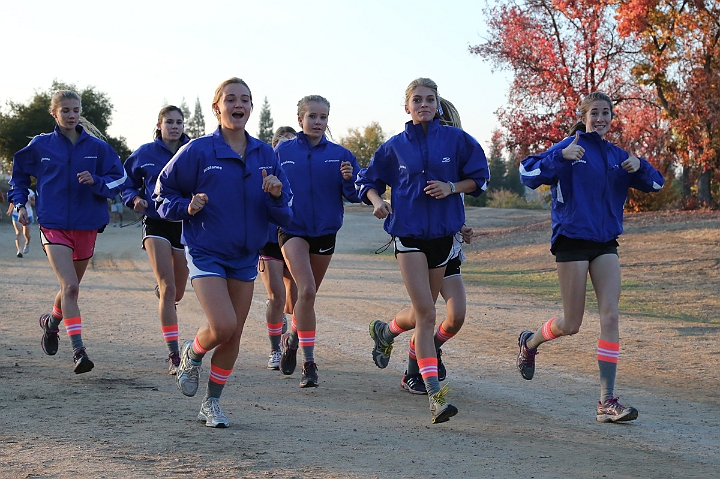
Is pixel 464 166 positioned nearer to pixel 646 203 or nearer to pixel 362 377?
pixel 362 377

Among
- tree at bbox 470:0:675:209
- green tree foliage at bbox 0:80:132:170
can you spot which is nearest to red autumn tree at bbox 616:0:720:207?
tree at bbox 470:0:675:209

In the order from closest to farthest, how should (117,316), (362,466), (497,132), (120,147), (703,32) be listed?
(362,466) → (117,316) → (703,32) → (497,132) → (120,147)

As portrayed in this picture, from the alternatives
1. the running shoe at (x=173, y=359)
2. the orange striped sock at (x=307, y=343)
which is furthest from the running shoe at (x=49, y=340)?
the orange striped sock at (x=307, y=343)

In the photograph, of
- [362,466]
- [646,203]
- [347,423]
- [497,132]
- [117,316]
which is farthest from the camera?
[646,203]

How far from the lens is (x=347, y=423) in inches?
245

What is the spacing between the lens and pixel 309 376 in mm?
7617

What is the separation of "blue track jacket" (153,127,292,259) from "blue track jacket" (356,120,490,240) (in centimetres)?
101

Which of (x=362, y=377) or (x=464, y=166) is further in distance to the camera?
(x=362, y=377)

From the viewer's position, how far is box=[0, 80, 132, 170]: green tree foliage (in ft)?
180

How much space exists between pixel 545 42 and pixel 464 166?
23340mm

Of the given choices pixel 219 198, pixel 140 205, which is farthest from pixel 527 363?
pixel 140 205

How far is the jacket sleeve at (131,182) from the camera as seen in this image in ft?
28.2

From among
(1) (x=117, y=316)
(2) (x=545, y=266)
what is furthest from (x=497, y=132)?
(1) (x=117, y=316)

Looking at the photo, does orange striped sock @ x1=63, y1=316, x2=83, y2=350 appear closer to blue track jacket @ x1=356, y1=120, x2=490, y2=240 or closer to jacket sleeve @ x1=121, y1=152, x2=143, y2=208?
jacket sleeve @ x1=121, y1=152, x2=143, y2=208
